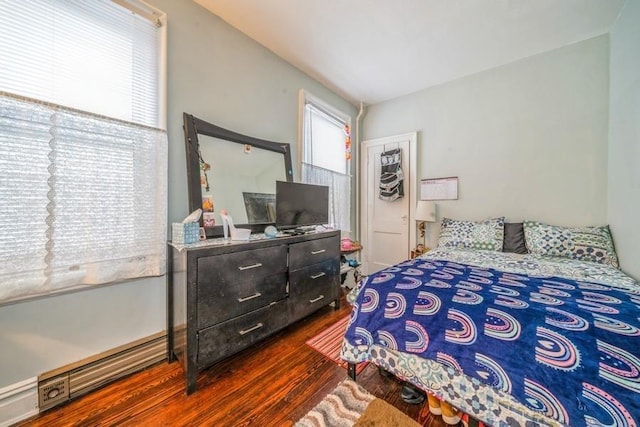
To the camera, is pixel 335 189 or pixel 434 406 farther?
pixel 335 189

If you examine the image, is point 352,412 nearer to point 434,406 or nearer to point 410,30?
point 434,406

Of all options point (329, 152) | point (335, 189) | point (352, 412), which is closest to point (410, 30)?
point (329, 152)

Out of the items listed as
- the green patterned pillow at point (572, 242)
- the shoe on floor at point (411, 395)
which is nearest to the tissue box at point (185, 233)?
the shoe on floor at point (411, 395)

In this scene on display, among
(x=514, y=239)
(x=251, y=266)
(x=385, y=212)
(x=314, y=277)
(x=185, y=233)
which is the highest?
(x=385, y=212)

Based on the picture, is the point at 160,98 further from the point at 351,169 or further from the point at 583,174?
the point at 583,174

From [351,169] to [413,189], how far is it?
0.97m

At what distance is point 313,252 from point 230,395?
1189 mm

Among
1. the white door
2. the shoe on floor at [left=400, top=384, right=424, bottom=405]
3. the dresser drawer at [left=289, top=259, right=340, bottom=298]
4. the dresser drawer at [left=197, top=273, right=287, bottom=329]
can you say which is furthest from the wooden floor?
the white door

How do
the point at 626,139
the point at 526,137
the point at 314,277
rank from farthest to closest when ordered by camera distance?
the point at 526,137 < the point at 314,277 < the point at 626,139

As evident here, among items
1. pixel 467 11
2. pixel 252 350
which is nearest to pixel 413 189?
pixel 467 11

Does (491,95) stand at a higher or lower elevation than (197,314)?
higher

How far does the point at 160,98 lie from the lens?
1712mm

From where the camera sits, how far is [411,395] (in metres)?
1.40

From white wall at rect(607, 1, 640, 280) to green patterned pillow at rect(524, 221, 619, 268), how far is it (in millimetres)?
63
